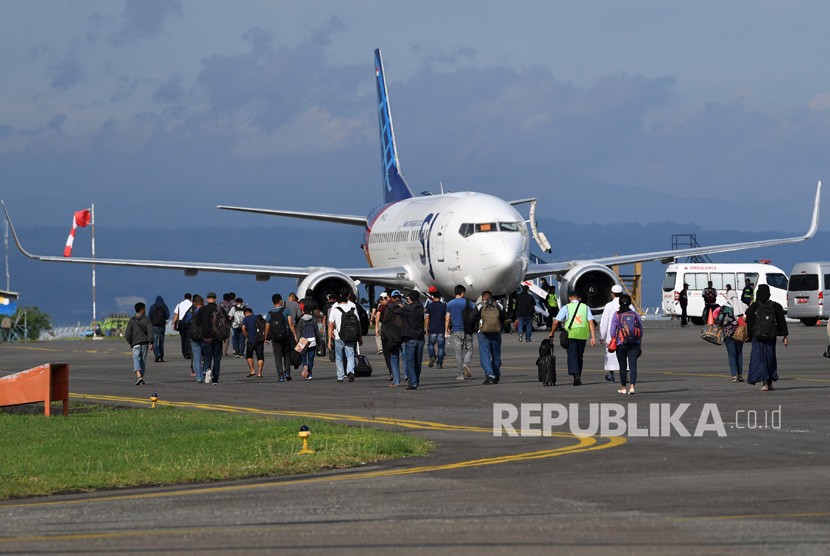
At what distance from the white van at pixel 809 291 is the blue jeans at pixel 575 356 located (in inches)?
1280

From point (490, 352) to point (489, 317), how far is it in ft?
2.16

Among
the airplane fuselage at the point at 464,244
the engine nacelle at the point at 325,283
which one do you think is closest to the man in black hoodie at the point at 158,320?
the engine nacelle at the point at 325,283

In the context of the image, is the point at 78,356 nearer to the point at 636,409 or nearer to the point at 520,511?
the point at 636,409

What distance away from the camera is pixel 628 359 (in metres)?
26.1

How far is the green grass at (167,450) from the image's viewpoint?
15.8m

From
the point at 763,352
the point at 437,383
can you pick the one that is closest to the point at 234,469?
the point at 763,352

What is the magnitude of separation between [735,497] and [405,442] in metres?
5.78

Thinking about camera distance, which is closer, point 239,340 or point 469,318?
point 469,318

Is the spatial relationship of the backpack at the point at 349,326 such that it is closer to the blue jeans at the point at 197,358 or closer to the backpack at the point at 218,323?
the backpack at the point at 218,323

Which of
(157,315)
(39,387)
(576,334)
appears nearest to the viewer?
(39,387)

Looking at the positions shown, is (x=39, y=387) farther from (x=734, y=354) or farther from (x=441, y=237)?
(x=441, y=237)

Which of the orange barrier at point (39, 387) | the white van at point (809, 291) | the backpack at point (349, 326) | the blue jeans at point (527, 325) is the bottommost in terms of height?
the orange barrier at point (39, 387)

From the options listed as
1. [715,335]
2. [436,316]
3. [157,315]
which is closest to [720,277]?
[157,315]

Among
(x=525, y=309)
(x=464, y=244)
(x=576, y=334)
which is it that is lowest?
(x=576, y=334)
